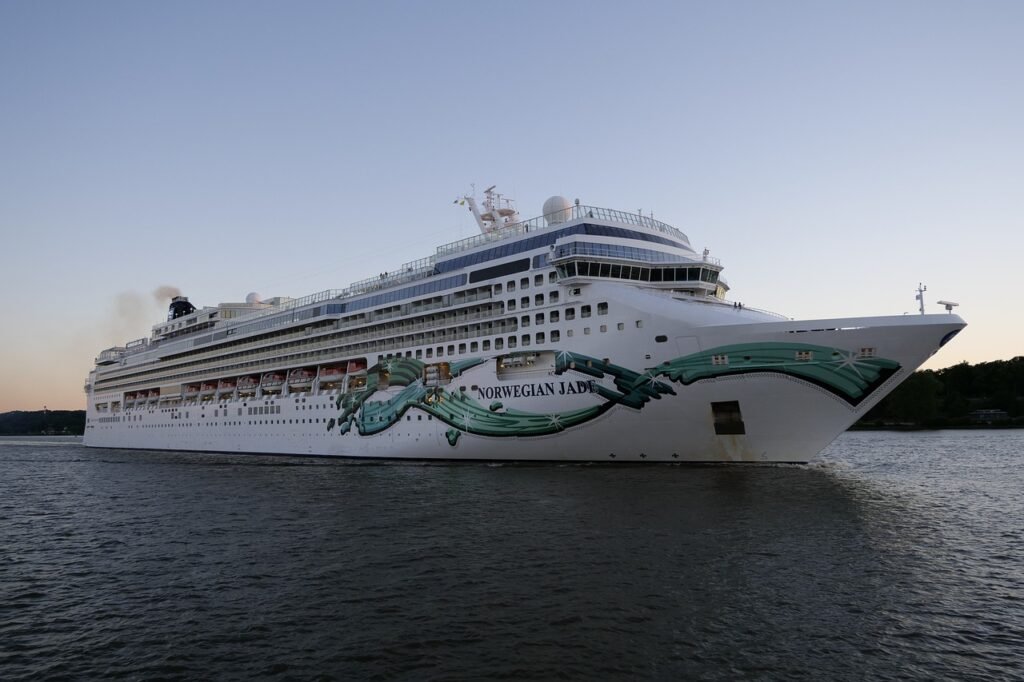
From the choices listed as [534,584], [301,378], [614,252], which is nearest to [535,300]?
[614,252]

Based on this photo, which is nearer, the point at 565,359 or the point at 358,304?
the point at 565,359

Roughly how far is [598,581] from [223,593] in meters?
9.38

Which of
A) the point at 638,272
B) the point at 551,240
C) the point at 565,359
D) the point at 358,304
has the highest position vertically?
the point at 551,240

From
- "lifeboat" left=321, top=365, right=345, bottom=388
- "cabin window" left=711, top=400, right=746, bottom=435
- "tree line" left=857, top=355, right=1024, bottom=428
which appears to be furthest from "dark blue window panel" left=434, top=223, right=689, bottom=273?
"tree line" left=857, top=355, right=1024, bottom=428

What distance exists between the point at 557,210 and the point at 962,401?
105279 mm

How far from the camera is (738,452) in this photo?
33.3m

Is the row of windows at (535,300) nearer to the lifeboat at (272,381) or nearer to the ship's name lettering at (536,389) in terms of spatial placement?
the ship's name lettering at (536,389)

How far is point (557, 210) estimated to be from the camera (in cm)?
4544

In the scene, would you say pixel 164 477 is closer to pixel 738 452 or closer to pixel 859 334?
pixel 738 452

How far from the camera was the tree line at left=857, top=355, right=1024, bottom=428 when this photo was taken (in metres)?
110

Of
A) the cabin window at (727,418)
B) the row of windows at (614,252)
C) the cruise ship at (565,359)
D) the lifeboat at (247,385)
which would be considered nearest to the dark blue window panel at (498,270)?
the cruise ship at (565,359)

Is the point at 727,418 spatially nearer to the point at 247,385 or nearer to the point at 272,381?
the point at 272,381

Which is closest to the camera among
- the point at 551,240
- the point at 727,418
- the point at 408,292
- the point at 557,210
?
the point at 727,418

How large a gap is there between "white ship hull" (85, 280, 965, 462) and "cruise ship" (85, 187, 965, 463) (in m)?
0.08
